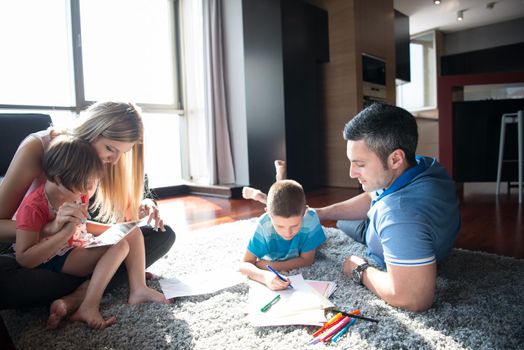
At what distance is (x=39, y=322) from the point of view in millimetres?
1042

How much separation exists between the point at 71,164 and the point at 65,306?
392 mm

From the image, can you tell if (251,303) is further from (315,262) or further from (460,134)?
(460,134)

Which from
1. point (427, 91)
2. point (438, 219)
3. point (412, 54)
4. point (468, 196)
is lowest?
point (468, 196)

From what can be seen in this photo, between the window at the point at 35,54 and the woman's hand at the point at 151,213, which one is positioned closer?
the woman's hand at the point at 151,213

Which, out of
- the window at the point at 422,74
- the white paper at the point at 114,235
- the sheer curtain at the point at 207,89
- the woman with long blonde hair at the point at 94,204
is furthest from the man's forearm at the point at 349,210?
the window at the point at 422,74

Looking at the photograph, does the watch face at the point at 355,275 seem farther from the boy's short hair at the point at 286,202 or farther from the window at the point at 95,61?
the window at the point at 95,61

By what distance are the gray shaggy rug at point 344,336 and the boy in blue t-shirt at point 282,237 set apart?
0.25 feet

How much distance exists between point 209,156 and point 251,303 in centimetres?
279

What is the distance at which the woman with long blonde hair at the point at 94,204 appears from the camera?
0.98 meters

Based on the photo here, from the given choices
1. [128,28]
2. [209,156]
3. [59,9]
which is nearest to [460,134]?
[209,156]

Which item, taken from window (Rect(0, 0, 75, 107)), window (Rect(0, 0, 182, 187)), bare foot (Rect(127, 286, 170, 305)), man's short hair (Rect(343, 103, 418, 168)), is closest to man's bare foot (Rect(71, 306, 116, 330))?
bare foot (Rect(127, 286, 170, 305))

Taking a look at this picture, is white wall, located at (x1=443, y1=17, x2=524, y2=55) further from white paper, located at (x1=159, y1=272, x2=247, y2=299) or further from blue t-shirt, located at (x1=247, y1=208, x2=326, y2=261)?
white paper, located at (x1=159, y1=272, x2=247, y2=299)

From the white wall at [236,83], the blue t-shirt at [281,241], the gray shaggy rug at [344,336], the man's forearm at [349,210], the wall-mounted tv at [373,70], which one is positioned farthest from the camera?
the wall-mounted tv at [373,70]

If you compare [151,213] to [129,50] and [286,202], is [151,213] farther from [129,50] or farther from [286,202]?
[129,50]
